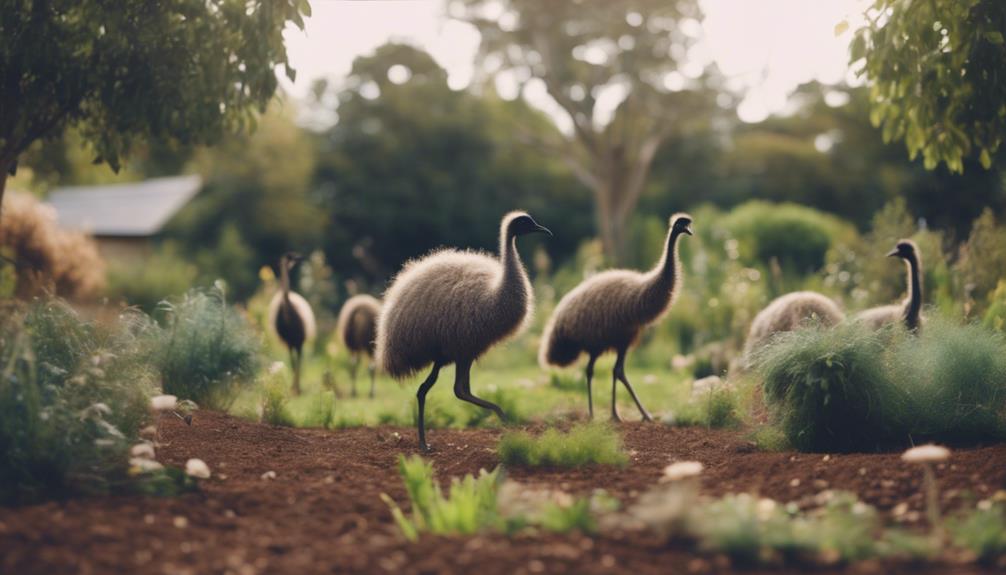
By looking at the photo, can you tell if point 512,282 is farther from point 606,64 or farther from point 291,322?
point 606,64

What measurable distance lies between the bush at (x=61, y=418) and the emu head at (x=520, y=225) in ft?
9.14

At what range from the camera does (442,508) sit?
4301mm

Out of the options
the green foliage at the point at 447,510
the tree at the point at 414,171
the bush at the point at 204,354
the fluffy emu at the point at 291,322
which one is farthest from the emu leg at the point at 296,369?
the tree at the point at 414,171

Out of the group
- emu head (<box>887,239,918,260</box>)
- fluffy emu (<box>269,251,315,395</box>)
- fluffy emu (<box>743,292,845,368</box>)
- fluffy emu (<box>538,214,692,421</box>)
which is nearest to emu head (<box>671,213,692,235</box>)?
fluffy emu (<box>538,214,692,421</box>)

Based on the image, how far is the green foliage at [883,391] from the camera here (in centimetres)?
618

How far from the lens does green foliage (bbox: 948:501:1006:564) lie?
382 cm

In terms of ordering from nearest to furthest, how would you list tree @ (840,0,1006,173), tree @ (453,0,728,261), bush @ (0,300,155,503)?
bush @ (0,300,155,503) → tree @ (840,0,1006,173) → tree @ (453,0,728,261)

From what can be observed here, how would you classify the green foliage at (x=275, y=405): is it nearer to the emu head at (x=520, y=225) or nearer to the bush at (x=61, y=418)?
the bush at (x=61, y=418)

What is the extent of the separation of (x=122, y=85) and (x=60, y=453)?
3.88 m

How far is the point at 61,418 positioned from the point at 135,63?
147 inches

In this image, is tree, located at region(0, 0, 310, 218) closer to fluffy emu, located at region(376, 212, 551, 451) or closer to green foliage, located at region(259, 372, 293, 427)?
fluffy emu, located at region(376, 212, 551, 451)

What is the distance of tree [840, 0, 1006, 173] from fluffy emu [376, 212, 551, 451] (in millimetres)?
2880

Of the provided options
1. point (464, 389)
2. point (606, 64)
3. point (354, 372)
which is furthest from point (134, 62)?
point (606, 64)

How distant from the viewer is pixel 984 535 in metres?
3.83
